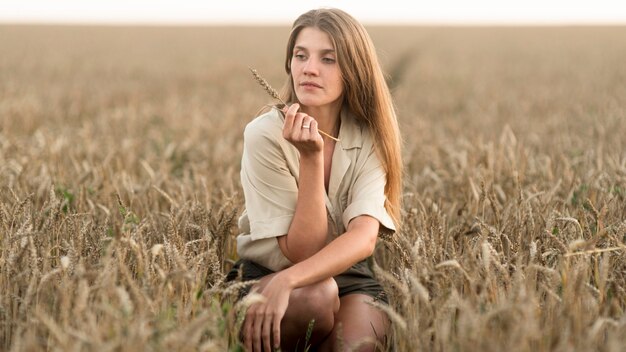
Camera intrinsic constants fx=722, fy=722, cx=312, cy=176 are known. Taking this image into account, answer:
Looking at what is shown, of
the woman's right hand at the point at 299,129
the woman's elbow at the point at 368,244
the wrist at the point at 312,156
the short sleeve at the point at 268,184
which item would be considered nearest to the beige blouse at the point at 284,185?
the short sleeve at the point at 268,184

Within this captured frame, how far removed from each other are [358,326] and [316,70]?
101 cm

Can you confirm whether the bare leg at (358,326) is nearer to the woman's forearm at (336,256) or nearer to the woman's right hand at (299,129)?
the woman's forearm at (336,256)

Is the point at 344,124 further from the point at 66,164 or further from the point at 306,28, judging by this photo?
the point at 66,164

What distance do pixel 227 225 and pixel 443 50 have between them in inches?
933

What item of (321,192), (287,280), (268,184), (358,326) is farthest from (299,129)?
(358,326)

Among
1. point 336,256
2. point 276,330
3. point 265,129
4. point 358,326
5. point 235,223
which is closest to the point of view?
point 276,330

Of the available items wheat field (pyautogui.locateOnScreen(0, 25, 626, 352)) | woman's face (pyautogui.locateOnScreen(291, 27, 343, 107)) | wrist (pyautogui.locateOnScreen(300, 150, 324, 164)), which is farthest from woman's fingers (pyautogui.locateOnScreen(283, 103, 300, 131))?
wheat field (pyautogui.locateOnScreen(0, 25, 626, 352))

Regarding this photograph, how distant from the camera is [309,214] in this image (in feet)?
8.88

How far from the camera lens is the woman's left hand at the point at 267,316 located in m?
2.46

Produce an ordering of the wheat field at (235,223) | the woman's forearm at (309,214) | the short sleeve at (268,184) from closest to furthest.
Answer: the wheat field at (235,223), the woman's forearm at (309,214), the short sleeve at (268,184)

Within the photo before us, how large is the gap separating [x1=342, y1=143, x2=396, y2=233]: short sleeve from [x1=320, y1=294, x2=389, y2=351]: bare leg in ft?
1.08

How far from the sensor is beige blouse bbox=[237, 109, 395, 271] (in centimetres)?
284

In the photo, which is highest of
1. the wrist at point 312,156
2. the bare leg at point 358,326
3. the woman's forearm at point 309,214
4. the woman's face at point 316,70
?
the woman's face at point 316,70

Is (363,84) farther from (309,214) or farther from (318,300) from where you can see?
(318,300)
